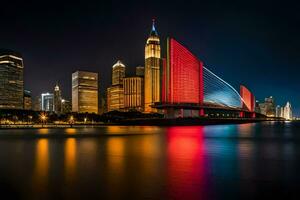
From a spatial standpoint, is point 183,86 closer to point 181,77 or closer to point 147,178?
point 181,77

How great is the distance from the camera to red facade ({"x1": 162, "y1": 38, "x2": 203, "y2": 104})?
415ft

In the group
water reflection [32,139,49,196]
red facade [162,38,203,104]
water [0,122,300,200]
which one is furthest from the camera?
red facade [162,38,203,104]

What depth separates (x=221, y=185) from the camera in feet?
43.2

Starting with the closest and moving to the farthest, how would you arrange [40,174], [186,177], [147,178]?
[147,178]
[186,177]
[40,174]

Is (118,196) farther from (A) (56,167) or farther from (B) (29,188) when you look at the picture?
(A) (56,167)

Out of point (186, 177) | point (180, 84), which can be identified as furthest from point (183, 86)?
point (186, 177)

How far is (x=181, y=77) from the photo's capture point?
428 feet

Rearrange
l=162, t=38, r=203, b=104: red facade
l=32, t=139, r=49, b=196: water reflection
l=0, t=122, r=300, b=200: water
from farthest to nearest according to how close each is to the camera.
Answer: l=162, t=38, r=203, b=104: red facade
l=32, t=139, r=49, b=196: water reflection
l=0, t=122, r=300, b=200: water

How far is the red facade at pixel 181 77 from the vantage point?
127 m

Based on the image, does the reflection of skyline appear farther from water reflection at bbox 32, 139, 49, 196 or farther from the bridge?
the bridge

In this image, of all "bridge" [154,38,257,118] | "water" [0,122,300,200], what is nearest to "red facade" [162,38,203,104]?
"bridge" [154,38,257,118]

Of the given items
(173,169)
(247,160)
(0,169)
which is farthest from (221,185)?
(0,169)

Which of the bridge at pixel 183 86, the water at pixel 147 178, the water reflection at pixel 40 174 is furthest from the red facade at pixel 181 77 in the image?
the water reflection at pixel 40 174

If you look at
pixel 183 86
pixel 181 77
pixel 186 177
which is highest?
pixel 181 77
